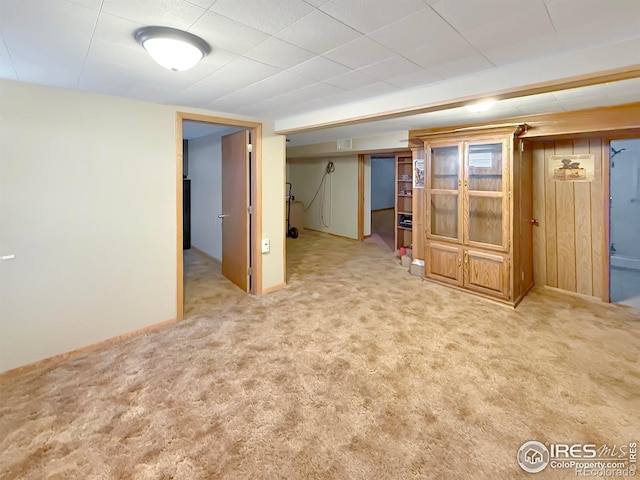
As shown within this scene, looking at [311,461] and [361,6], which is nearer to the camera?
[361,6]

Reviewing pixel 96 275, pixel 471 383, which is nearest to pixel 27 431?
pixel 96 275

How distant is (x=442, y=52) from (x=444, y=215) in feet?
9.22

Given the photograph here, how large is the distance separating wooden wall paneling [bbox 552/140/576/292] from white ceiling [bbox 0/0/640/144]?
1431 mm

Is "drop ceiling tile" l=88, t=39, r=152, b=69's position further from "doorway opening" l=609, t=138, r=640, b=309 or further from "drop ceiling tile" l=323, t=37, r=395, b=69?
"doorway opening" l=609, t=138, r=640, b=309

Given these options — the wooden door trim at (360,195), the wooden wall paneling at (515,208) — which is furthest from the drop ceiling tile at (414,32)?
the wooden door trim at (360,195)

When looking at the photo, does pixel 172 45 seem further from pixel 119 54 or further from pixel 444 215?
pixel 444 215

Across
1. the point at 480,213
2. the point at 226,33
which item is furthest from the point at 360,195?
the point at 226,33

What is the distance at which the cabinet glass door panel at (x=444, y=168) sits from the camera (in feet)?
13.8

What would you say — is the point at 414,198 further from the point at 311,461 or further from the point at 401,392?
the point at 311,461

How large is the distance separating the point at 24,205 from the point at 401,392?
10.0 feet

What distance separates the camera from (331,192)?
8266mm

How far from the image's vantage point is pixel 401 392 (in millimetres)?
2215

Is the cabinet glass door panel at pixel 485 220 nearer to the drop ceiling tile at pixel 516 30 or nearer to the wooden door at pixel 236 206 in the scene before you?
the drop ceiling tile at pixel 516 30

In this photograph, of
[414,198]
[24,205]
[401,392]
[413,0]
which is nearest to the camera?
[413,0]
